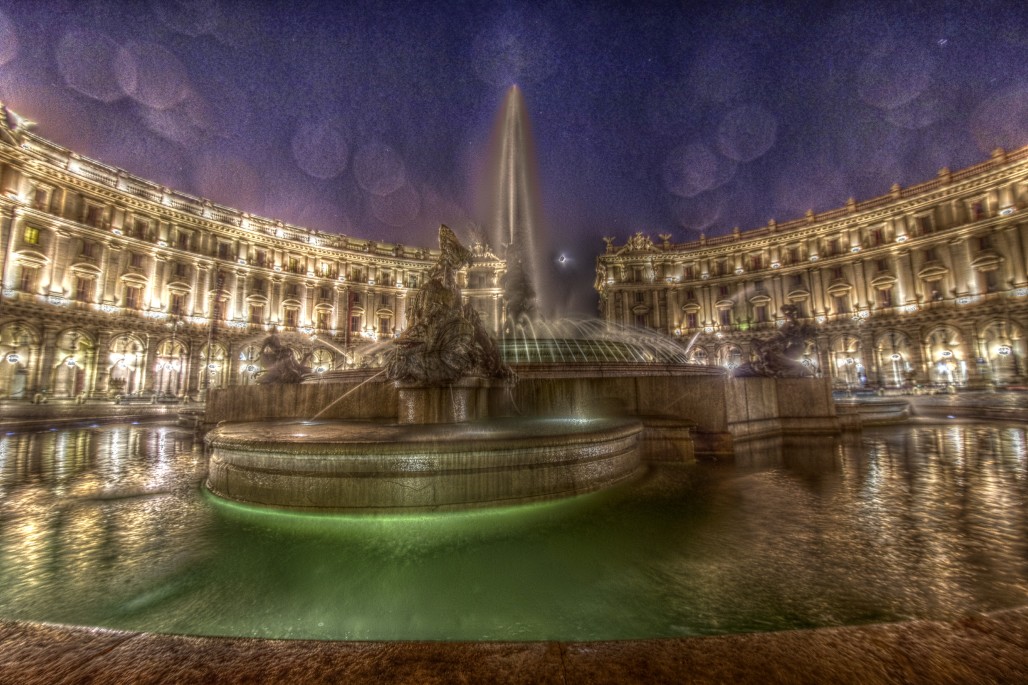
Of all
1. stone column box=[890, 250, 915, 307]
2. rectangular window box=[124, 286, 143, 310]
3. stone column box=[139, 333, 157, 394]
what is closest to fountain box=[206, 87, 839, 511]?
stone column box=[139, 333, 157, 394]

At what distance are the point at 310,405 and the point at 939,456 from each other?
416 inches

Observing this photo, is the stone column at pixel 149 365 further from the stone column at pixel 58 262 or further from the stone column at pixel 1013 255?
the stone column at pixel 1013 255

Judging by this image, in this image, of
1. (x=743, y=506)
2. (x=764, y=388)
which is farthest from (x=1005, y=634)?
(x=764, y=388)

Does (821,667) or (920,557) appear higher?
(821,667)

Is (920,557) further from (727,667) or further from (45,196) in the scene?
(45,196)

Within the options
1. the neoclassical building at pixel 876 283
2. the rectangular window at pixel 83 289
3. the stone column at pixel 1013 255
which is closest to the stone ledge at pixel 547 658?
the neoclassical building at pixel 876 283

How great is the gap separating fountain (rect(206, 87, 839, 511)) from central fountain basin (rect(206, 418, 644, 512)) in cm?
1

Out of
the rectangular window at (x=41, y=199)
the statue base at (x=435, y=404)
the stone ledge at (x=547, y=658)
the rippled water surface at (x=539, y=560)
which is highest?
the rectangular window at (x=41, y=199)

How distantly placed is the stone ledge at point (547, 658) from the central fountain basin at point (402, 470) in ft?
8.25

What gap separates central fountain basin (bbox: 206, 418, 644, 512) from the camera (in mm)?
4016

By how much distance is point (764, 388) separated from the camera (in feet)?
28.8

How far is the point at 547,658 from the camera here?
4.57 ft

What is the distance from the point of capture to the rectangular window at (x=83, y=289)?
95.6 feet

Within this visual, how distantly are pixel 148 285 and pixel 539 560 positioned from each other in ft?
139
